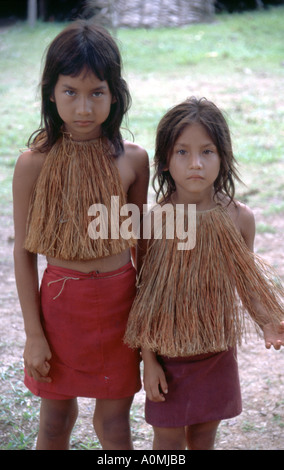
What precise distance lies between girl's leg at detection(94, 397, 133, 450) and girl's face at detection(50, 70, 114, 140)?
904 mm

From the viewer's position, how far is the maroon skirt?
1978 mm

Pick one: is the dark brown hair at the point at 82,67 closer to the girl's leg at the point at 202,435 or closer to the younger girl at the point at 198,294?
the younger girl at the point at 198,294

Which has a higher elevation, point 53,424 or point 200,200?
point 200,200

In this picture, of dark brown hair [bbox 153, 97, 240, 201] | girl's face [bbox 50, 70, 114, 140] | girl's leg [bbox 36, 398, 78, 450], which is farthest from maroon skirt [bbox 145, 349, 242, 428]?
girl's face [bbox 50, 70, 114, 140]

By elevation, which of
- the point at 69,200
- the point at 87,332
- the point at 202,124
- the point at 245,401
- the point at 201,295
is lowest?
Answer: the point at 245,401

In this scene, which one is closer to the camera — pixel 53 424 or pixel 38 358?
pixel 38 358

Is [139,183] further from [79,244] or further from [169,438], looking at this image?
[169,438]

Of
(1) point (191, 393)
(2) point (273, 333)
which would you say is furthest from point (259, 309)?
(1) point (191, 393)

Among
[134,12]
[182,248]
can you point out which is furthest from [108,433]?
[134,12]

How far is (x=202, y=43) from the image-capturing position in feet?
36.0

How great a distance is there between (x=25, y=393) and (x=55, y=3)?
1187cm

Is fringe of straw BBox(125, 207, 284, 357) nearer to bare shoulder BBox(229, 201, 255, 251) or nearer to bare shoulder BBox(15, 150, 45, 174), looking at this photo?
bare shoulder BBox(229, 201, 255, 251)

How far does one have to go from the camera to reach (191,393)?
1.98 meters

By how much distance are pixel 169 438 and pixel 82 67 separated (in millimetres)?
1212
